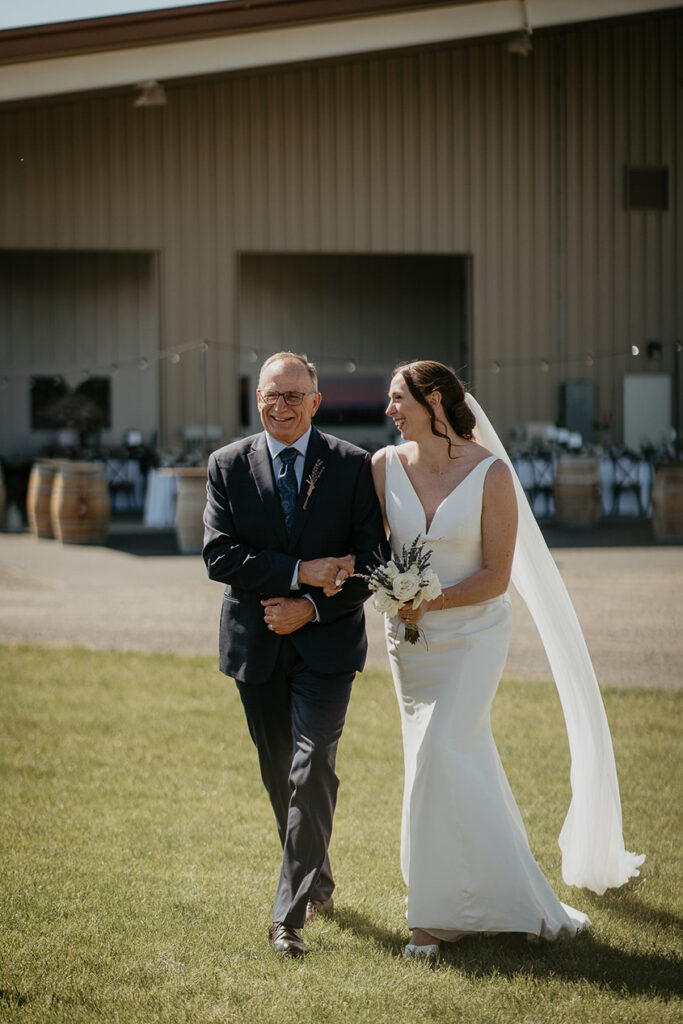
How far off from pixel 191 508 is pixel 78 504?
70.2 inches

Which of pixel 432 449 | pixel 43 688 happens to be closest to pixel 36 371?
pixel 43 688

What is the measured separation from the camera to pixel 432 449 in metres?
3.62

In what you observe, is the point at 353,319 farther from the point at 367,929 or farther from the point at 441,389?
the point at 367,929

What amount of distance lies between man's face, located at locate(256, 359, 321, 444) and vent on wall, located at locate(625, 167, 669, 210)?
1942 cm

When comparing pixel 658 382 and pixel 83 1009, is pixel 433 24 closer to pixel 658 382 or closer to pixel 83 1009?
pixel 658 382

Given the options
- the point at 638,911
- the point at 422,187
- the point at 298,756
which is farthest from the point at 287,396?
the point at 422,187

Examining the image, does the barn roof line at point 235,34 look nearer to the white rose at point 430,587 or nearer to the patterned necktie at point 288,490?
the patterned necktie at point 288,490

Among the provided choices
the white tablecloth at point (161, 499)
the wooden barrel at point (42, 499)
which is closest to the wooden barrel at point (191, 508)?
the wooden barrel at point (42, 499)

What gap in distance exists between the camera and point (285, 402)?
3.57m

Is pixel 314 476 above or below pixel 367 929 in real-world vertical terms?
above

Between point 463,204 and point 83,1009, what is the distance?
19352 mm

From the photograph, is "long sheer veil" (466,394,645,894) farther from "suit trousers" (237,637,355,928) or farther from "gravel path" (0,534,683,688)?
"gravel path" (0,534,683,688)

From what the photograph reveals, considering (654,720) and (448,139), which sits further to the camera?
(448,139)

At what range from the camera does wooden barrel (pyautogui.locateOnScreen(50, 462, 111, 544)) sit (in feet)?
45.0
